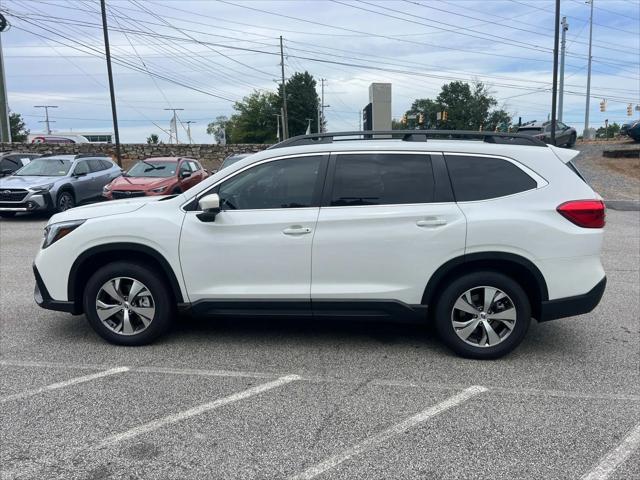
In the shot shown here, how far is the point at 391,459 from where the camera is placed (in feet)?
9.70

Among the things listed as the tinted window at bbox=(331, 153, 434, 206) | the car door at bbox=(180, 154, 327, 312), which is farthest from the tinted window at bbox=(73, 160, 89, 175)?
the tinted window at bbox=(331, 153, 434, 206)

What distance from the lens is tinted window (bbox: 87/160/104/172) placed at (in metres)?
15.6

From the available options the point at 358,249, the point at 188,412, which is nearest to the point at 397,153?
the point at 358,249

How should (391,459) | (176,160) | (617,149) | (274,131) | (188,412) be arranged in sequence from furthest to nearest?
1. (274,131)
2. (617,149)
3. (176,160)
4. (188,412)
5. (391,459)

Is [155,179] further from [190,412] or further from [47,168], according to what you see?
[190,412]

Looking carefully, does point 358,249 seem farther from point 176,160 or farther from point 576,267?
point 176,160

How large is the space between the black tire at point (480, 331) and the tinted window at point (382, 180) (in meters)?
0.74

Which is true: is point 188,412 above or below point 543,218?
below

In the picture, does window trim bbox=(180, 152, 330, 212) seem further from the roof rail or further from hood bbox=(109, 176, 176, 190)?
hood bbox=(109, 176, 176, 190)

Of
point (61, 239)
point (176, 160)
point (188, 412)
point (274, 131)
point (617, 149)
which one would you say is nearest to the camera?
point (188, 412)

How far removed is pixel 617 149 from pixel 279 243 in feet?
86.1

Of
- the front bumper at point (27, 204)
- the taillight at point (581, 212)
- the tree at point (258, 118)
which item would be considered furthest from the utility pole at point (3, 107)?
the tree at point (258, 118)

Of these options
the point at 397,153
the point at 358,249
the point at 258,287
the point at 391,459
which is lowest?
the point at 391,459

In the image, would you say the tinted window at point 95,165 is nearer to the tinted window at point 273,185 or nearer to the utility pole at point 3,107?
the tinted window at point 273,185
